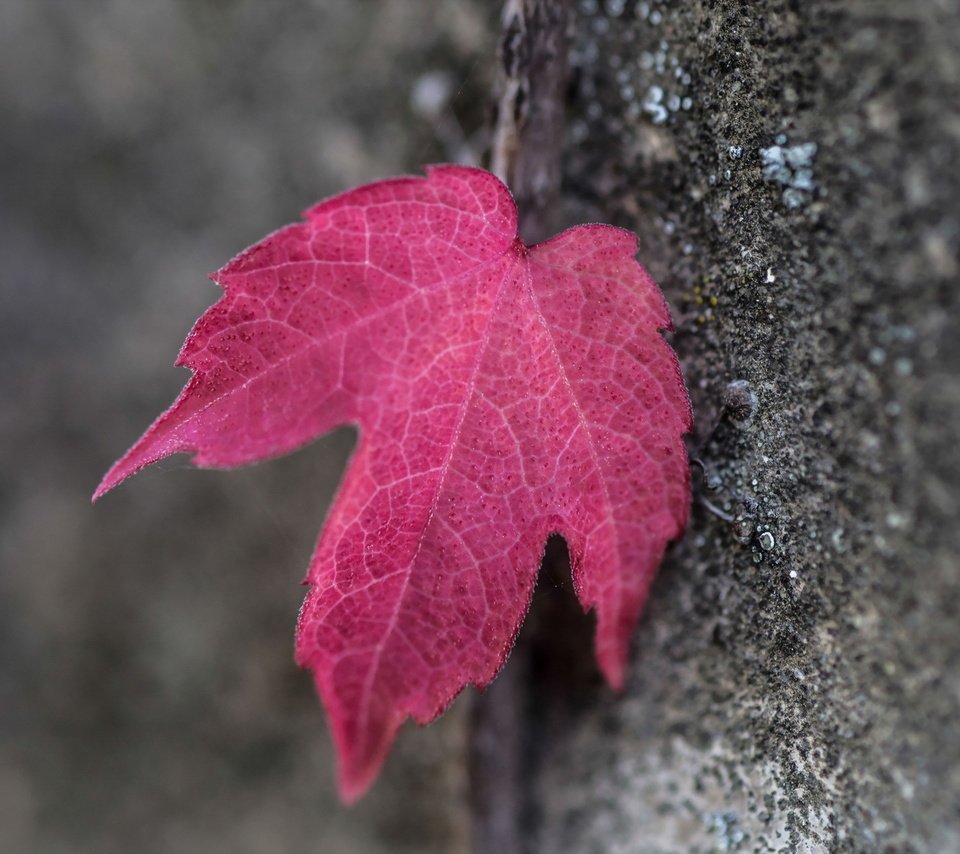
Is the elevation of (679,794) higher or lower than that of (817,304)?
lower

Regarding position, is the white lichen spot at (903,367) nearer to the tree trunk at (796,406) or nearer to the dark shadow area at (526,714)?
the tree trunk at (796,406)

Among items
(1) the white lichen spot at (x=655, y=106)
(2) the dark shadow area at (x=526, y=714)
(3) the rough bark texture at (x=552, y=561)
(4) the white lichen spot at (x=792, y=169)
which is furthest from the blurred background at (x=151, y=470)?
(4) the white lichen spot at (x=792, y=169)

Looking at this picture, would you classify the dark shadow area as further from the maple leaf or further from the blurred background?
the maple leaf

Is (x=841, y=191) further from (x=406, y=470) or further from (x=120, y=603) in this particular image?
(x=120, y=603)

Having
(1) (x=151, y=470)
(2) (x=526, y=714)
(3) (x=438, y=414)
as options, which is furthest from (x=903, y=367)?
(1) (x=151, y=470)

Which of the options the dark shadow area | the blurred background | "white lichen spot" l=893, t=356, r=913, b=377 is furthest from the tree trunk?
the blurred background

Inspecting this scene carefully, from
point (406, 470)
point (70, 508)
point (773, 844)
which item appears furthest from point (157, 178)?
point (773, 844)

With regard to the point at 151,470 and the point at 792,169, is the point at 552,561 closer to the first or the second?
the point at 792,169
